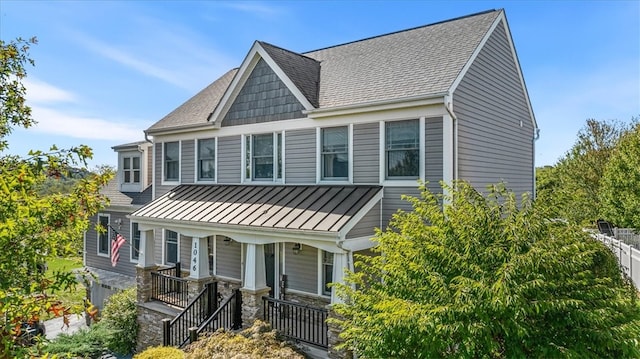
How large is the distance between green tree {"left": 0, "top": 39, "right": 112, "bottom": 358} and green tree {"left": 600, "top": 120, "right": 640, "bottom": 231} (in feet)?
83.9

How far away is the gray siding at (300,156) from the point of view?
11.6 meters

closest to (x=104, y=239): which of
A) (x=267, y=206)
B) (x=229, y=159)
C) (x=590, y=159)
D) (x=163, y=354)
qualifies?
(x=229, y=159)

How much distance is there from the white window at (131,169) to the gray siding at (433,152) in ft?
47.4

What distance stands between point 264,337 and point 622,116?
1420 inches

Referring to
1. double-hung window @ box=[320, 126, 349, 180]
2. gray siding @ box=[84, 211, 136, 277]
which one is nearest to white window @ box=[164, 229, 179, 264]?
gray siding @ box=[84, 211, 136, 277]

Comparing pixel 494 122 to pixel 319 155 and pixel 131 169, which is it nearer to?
pixel 319 155

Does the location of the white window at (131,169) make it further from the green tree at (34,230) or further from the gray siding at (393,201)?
the green tree at (34,230)

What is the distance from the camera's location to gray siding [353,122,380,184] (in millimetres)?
10461

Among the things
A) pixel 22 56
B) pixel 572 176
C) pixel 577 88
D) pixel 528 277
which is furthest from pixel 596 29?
pixel 572 176

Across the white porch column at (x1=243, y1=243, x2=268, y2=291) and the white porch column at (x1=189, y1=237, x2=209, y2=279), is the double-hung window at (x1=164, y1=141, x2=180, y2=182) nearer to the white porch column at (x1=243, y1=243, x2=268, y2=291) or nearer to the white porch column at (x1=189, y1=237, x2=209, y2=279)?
the white porch column at (x1=189, y1=237, x2=209, y2=279)

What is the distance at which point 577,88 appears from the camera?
23375 millimetres

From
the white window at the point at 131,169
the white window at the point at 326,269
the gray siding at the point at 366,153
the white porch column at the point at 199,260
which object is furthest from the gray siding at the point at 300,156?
the white window at the point at 131,169

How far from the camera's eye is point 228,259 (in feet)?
43.8

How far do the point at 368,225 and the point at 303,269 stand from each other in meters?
3.00
